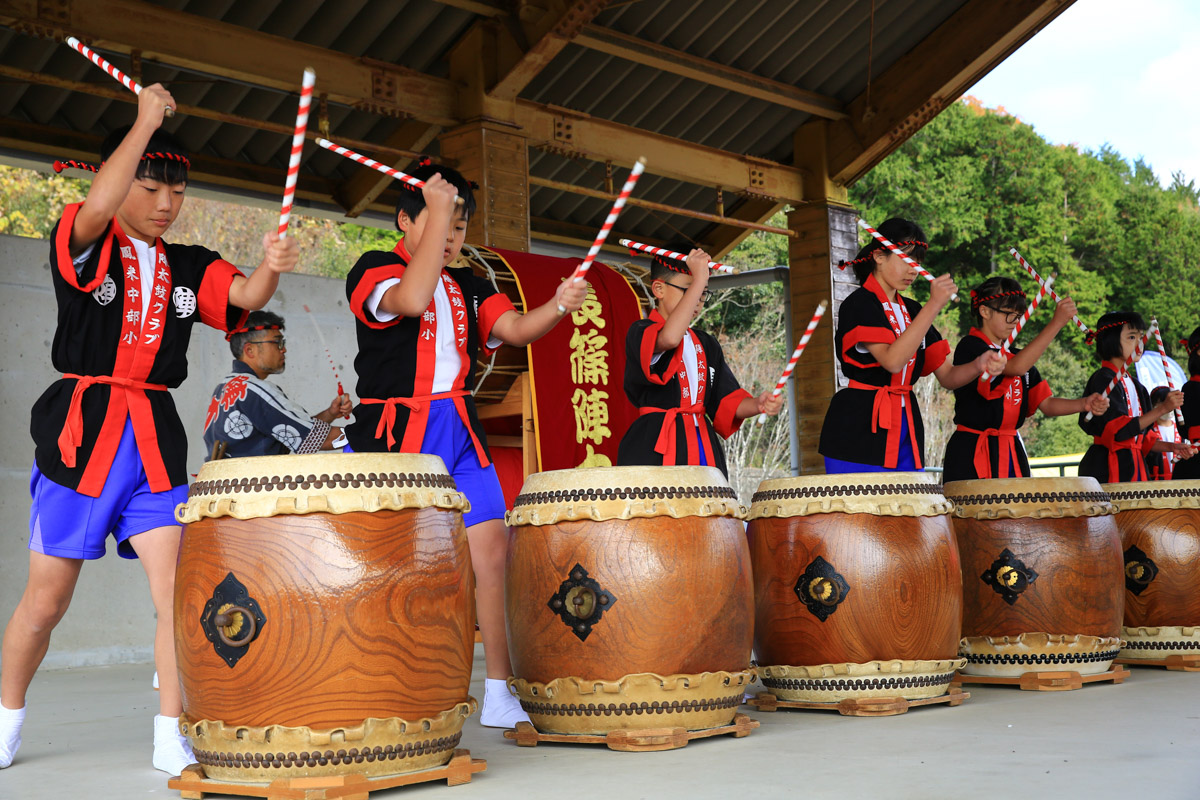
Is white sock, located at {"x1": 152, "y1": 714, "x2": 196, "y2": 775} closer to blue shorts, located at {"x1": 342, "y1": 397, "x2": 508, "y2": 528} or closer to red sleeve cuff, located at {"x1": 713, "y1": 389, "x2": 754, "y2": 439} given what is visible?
blue shorts, located at {"x1": 342, "y1": 397, "x2": 508, "y2": 528}

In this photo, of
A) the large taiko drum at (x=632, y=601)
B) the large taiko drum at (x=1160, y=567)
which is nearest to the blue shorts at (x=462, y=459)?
the large taiko drum at (x=632, y=601)

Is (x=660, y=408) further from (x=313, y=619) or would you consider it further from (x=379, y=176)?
(x=379, y=176)

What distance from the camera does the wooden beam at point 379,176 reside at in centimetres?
681

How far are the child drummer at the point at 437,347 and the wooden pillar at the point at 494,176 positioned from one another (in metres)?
3.34

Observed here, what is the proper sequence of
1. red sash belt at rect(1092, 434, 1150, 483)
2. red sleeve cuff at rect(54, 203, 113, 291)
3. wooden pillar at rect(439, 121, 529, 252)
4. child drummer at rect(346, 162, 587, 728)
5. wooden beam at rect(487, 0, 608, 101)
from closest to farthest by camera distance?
red sleeve cuff at rect(54, 203, 113, 291) → child drummer at rect(346, 162, 587, 728) → red sash belt at rect(1092, 434, 1150, 483) → wooden beam at rect(487, 0, 608, 101) → wooden pillar at rect(439, 121, 529, 252)

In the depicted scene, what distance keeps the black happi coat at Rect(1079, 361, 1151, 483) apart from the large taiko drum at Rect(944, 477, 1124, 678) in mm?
2095

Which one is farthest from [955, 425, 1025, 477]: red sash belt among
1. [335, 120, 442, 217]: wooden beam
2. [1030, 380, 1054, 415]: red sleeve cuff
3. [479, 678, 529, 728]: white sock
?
[335, 120, 442, 217]: wooden beam

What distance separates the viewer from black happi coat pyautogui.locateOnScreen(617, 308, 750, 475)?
10.6 feet

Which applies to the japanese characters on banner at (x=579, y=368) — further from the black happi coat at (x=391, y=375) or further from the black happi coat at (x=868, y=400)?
the black happi coat at (x=391, y=375)

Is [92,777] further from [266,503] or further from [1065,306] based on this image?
[1065,306]

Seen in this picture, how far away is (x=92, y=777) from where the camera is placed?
2.27 meters

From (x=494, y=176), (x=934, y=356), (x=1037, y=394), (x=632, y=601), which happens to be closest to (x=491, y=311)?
(x=632, y=601)

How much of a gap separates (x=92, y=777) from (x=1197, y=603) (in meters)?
3.20

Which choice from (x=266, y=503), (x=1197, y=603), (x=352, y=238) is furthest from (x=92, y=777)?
(x=352, y=238)
